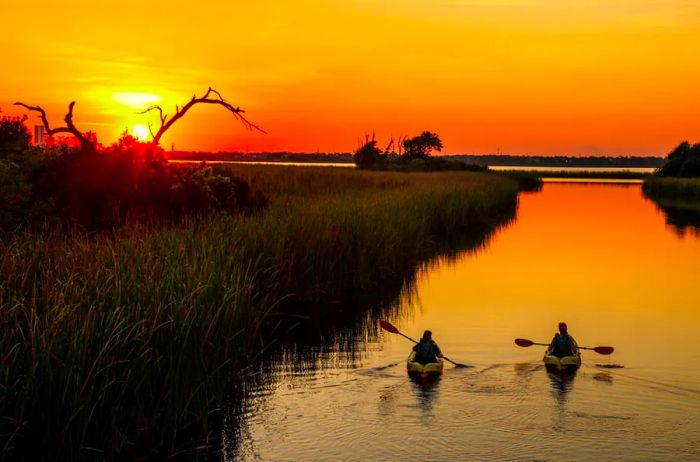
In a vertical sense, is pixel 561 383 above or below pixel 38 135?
below

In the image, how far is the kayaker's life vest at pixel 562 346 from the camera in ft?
46.3

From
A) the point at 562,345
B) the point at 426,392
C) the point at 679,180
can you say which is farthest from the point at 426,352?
the point at 679,180

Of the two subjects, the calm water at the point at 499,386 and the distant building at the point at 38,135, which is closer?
the calm water at the point at 499,386

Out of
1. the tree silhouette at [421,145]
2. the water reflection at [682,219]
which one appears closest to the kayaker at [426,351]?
the water reflection at [682,219]

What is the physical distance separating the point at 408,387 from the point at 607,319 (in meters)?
8.27

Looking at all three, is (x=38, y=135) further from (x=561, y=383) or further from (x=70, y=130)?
(x=561, y=383)

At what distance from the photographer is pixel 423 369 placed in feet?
43.8

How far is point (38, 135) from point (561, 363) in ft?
62.1

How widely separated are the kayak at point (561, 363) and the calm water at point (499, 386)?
0.65 feet

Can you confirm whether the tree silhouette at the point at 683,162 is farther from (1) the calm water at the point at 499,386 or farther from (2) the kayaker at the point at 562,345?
(2) the kayaker at the point at 562,345

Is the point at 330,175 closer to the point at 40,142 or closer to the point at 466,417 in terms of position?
the point at 40,142

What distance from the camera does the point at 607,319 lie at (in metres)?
19.3

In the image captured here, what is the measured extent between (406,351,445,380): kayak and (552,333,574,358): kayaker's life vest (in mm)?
2144

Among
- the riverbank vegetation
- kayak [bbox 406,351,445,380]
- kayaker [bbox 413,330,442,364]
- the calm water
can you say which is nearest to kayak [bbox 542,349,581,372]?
the calm water
